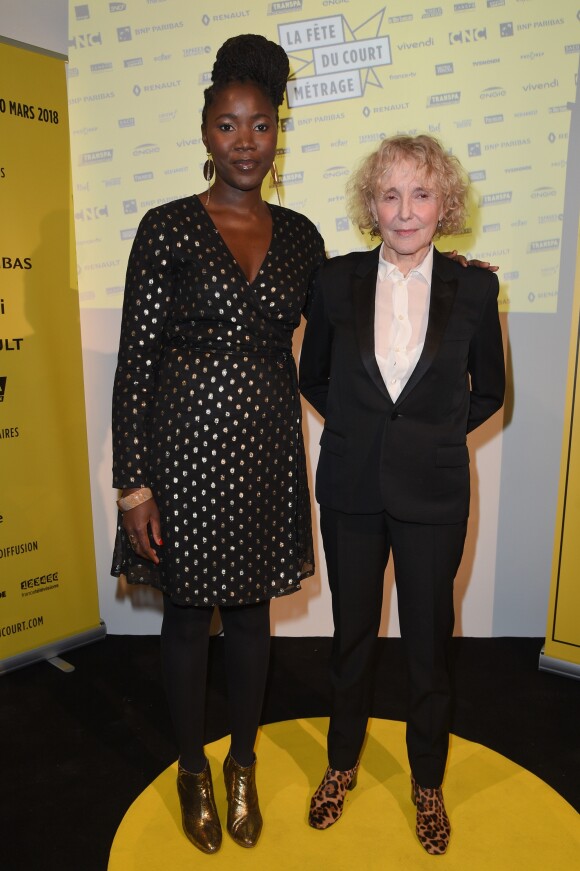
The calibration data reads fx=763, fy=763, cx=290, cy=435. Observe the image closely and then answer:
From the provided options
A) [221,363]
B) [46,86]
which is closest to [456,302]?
[221,363]

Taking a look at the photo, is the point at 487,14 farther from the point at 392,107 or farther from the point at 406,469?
the point at 406,469

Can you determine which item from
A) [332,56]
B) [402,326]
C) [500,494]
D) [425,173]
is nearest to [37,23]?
[332,56]

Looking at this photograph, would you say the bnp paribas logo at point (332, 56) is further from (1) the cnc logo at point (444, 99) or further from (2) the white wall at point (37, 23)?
(2) the white wall at point (37, 23)

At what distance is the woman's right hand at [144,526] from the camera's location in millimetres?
1880

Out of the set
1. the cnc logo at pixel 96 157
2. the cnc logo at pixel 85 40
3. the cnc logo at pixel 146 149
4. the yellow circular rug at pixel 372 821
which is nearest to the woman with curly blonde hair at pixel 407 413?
the yellow circular rug at pixel 372 821

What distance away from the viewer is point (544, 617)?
3350mm

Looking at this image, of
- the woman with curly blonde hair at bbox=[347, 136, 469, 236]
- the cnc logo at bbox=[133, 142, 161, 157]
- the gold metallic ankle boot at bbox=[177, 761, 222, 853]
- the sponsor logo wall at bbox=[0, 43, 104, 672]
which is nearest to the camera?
the woman with curly blonde hair at bbox=[347, 136, 469, 236]

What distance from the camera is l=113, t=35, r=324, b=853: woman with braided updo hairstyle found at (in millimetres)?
1822

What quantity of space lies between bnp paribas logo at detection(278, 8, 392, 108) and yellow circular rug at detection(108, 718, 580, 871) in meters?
2.39

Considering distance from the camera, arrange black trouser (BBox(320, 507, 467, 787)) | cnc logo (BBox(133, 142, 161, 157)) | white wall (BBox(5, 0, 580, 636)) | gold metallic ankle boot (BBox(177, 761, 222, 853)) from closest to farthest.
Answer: black trouser (BBox(320, 507, 467, 787)) < gold metallic ankle boot (BBox(177, 761, 222, 853)) < cnc logo (BBox(133, 142, 161, 157)) < white wall (BBox(5, 0, 580, 636))

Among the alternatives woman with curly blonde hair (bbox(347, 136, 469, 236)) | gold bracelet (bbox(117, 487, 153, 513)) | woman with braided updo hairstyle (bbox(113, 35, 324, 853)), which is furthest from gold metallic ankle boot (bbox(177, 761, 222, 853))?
woman with curly blonde hair (bbox(347, 136, 469, 236))

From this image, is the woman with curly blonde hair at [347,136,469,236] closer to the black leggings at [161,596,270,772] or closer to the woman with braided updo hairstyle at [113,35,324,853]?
the woman with braided updo hairstyle at [113,35,324,853]

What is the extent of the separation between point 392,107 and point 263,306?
59.1 inches

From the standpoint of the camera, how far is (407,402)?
1838 millimetres
